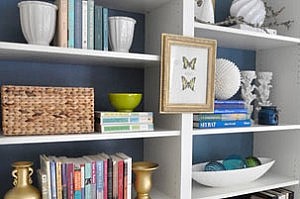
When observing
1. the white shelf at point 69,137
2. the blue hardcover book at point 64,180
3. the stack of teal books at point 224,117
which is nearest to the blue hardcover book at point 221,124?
the stack of teal books at point 224,117

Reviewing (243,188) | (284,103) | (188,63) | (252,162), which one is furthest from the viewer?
(284,103)

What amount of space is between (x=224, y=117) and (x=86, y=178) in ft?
2.26

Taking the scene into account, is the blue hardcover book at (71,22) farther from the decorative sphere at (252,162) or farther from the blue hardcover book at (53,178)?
the decorative sphere at (252,162)

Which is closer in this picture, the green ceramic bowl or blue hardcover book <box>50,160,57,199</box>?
blue hardcover book <box>50,160,57,199</box>

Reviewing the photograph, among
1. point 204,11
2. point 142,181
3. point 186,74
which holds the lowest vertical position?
point 142,181

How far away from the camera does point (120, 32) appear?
47.1 inches

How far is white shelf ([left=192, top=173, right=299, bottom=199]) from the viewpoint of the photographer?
1384mm

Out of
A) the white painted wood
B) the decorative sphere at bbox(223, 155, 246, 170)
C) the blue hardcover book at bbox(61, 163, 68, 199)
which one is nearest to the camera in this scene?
the blue hardcover book at bbox(61, 163, 68, 199)

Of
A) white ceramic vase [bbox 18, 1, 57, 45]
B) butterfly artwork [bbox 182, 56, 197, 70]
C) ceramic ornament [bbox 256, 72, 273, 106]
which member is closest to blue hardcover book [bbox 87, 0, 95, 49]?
white ceramic vase [bbox 18, 1, 57, 45]

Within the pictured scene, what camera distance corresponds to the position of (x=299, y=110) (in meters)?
1.66

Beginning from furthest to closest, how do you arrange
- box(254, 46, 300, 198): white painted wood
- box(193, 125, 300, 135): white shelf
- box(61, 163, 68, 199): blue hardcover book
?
box(254, 46, 300, 198): white painted wood
box(193, 125, 300, 135): white shelf
box(61, 163, 68, 199): blue hardcover book

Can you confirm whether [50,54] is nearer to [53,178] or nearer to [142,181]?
[53,178]

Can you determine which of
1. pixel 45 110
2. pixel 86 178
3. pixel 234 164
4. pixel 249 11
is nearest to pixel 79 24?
pixel 45 110

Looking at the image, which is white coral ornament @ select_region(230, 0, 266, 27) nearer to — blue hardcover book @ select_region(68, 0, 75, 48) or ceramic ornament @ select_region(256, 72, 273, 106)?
ceramic ornament @ select_region(256, 72, 273, 106)
